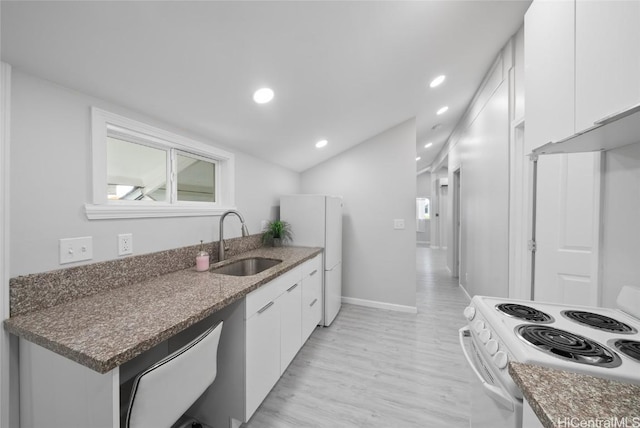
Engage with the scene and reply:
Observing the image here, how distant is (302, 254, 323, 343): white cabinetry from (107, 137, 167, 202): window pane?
4.20 ft

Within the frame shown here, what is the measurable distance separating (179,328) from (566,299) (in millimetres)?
2389

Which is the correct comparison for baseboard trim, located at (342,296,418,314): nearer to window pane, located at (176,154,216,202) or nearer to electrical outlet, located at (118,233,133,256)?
window pane, located at (176,154,216,202)

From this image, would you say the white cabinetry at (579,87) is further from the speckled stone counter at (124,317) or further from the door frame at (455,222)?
the door frame at (455,222)

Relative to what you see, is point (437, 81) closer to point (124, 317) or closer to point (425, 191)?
point (124, 317)

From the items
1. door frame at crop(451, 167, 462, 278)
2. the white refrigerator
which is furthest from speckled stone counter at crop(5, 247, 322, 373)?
door frame at crop(451, 167, 462, 278)

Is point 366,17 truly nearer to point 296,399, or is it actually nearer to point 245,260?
point 245,260

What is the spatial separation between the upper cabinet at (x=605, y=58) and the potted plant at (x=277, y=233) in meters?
2.34

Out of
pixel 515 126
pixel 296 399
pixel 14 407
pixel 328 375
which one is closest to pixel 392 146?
pixel 515 126

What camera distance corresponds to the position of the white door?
5.30 ft

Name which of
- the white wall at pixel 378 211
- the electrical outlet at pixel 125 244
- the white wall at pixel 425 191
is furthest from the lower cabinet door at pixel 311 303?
the white wall at pixel 425 191

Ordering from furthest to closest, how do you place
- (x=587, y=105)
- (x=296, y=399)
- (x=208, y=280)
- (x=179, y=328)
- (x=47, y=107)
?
→ (x=296, y=399) < (x=208, y=280) < (x=47, y=107) < (x=179, y=328) < (x=587, y=105)

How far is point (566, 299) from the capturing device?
169 cm

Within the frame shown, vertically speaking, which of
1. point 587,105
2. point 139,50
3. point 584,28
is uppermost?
point 139,50

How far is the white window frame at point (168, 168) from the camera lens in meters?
1.20
